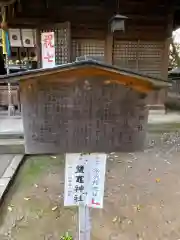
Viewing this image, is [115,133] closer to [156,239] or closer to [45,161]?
[156,239]

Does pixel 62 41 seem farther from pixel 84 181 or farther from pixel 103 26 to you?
pixel 84 181

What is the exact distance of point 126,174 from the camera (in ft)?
16.8

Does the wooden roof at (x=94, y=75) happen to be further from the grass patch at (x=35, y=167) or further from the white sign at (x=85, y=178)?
the grass patch at (x=35, y=167)

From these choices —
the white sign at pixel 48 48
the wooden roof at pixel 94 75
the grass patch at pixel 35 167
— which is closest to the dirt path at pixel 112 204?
the grass patch at pixel 35 167

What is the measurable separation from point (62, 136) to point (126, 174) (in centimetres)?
305

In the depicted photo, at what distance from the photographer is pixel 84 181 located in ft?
8.93

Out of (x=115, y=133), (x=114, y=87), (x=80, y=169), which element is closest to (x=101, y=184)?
(x=80, y=169)

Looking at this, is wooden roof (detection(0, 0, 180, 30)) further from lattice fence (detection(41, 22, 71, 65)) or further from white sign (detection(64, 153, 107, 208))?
white sign (detection(64, 153, 107, 208))

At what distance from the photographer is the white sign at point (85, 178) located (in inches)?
104

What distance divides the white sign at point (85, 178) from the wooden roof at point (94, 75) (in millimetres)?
801

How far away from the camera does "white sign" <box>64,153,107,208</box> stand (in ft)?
8.67

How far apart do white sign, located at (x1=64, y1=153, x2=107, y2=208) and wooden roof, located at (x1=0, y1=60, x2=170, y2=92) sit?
80 cm

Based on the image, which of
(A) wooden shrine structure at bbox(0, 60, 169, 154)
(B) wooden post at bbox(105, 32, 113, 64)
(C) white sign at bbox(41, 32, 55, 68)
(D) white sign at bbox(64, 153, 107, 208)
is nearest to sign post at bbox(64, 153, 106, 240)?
(D) white sign at bbox(64, 153, 107, 208)

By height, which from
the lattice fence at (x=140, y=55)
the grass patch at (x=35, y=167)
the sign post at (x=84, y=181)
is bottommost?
the grass patch at (x=35, y=167)
